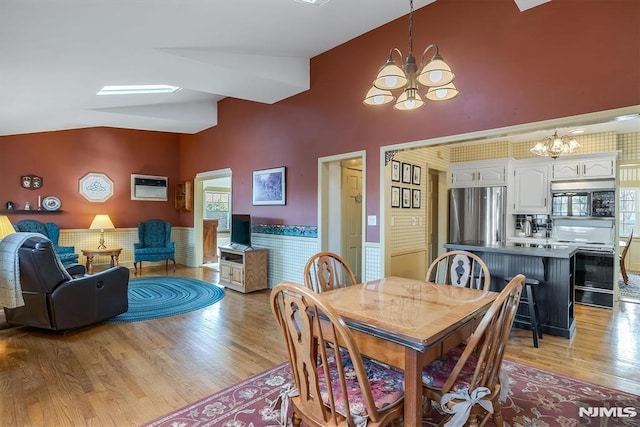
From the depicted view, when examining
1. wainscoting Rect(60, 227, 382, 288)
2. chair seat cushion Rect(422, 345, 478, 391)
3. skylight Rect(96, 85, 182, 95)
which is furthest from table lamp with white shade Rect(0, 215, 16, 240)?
chair seat cushion Rect(422, 345, 478, 391)

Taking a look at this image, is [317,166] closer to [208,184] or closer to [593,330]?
[593,330]

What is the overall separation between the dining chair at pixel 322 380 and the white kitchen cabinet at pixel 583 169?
5.41 meters

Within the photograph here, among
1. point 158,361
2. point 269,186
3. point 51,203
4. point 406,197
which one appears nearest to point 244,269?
point 269,186

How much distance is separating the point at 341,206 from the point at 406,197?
981mm

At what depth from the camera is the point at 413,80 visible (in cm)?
209

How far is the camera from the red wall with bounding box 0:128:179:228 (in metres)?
5.95

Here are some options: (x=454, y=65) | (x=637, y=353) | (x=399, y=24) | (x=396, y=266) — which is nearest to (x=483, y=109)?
(x=454, y=65)

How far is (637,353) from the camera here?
2.88 m

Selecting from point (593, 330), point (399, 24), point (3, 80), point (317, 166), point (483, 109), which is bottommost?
point (593, 330)

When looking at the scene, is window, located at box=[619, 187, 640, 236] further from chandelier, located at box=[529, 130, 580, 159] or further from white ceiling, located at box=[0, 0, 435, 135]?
white ceiling, located at box=[0, 0, 435, 135]

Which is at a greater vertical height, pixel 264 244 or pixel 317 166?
pixel 317 166

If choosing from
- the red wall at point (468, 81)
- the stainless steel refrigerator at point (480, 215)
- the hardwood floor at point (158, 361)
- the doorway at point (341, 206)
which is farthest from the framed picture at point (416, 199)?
the hardwood floor at point (158, 361)

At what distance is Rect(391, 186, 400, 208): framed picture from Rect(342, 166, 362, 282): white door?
0.97 meters

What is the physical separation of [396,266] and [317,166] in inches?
70.3
